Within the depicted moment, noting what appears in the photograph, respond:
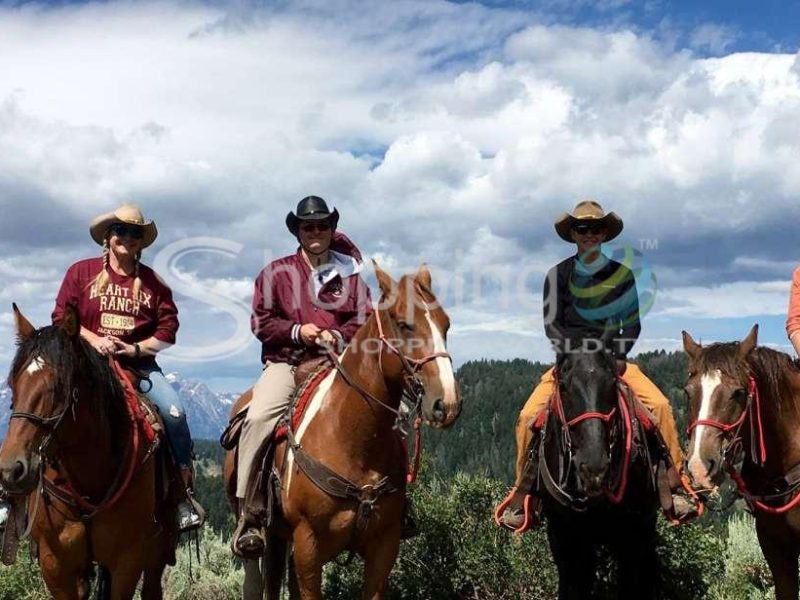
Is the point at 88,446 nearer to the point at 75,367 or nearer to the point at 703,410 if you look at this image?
the point at 75,367

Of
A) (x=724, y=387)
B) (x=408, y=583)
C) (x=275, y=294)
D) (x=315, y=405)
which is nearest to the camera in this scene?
(x=724, y=387)

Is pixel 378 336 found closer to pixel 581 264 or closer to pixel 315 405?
pixel 315 405

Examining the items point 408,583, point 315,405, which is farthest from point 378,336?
point 408,583

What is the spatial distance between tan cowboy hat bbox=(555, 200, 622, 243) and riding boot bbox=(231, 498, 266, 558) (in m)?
3.99

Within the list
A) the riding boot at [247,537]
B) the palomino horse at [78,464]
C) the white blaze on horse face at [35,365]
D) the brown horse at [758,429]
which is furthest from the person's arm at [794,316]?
the white blaze on horse face at [35,365]

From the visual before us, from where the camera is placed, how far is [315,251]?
779 cm

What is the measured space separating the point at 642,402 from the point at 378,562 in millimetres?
2817

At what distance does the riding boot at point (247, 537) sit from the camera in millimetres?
7168

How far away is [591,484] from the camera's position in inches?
244

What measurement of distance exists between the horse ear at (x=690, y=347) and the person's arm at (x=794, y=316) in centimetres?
94

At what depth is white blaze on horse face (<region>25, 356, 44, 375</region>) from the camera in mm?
5555

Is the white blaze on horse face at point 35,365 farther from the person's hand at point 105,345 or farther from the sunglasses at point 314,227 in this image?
the sunglasses at point 314,227

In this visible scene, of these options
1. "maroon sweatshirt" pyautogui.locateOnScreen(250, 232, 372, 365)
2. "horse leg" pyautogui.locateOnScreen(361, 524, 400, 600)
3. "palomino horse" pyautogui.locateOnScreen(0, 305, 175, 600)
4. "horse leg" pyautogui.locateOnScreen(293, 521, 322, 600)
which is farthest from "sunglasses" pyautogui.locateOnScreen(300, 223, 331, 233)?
"horse leg" pyautogui.locateOnScreen(361, 524, 400, 600)

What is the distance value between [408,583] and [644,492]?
4643 millimetres
